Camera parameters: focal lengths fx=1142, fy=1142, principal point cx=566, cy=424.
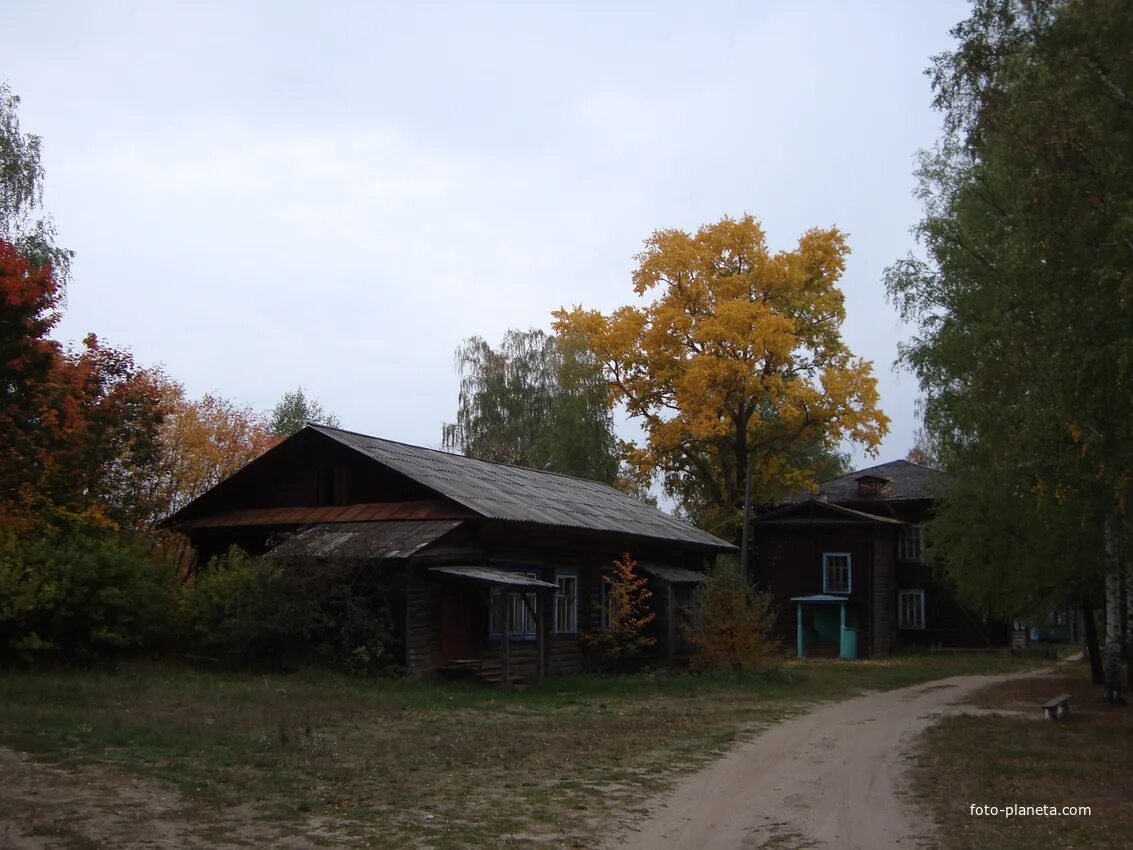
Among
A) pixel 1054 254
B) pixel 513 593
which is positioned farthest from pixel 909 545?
pixel 1054 254

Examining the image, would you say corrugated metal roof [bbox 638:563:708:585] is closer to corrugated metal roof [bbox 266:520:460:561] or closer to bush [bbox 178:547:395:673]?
corrugated metal roof [bbox 266:520:460:561]

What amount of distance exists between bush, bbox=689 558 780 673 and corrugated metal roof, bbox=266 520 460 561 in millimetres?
6845

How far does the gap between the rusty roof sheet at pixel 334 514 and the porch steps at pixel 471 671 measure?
9.36 feet

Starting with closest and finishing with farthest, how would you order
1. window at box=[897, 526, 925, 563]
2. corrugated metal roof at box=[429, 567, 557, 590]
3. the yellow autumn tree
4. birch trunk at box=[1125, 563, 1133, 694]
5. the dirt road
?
the dirt road
corrugated metal roof at box=[429, 567, 557, 590]
birch trunk at box=[1125, 563, 1133, 694]
the yellow autumn tree
window at box=[897, 526, 925, 563]

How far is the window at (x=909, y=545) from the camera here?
42.5 metres

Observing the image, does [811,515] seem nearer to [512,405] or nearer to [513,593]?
[512,405]

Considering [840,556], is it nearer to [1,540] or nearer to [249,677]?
[249,677]

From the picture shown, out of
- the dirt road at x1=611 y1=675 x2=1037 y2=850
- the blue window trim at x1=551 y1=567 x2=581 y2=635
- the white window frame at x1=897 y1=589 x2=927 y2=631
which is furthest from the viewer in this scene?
the white window frame at x1=897 y1=589 x2=927 y2=631

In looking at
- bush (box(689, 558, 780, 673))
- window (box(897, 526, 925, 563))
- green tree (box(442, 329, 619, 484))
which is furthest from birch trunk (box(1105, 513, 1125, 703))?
green tree (box(442, 329, 619, 484))

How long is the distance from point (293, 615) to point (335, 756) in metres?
8.72

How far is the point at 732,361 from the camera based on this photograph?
118ft

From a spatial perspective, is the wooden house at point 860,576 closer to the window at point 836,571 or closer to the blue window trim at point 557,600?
the window at point 836,571

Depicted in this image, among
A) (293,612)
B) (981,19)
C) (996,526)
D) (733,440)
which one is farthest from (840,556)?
(981,19)

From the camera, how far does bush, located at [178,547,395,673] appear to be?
2094cm
